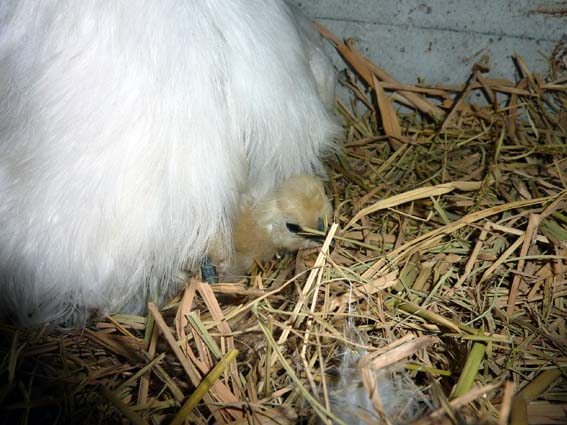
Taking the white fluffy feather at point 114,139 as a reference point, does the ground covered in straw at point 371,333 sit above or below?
below

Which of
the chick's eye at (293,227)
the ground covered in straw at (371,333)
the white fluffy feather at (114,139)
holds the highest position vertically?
the white fluffy feather at (114,139)

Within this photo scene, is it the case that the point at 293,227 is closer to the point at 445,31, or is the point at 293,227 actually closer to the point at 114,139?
the point at 114,139

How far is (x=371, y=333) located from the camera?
130 centimetres

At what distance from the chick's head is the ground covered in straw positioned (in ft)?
0.25

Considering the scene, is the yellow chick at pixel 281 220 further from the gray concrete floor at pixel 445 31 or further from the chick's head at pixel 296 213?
the gray concrete floor at pixel 445 31

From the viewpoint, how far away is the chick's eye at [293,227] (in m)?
1.53

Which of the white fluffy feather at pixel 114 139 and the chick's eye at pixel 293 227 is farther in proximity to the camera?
the chick's eye at pixel 293 227

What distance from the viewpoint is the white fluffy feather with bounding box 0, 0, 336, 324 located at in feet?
3.82

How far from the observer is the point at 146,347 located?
127cm

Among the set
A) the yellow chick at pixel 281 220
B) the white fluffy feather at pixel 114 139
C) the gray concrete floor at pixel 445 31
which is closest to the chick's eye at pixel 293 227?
the yellow chick at pixel 281 220

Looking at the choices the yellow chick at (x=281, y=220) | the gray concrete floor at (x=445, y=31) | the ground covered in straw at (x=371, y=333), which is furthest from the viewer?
the gray concrete floor at (x=445, y=31)

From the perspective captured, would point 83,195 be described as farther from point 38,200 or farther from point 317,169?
point 317,169

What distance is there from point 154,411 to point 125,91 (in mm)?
657

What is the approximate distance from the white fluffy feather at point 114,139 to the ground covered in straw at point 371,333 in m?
0.14
